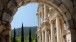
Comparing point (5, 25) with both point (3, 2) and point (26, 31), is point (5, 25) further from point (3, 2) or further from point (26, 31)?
point (26, 31)

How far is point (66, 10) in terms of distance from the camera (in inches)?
565

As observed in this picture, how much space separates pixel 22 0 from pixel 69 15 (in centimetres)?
270

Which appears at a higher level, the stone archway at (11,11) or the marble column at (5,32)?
the stone archway at (11,11)

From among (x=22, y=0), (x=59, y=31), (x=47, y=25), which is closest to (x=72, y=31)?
(x=22, y=0)

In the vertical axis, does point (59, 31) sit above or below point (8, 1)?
below

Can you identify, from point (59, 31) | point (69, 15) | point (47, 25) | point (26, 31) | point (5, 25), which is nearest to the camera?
point (5, 25)

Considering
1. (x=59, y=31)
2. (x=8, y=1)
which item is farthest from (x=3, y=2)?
(x=59, y=31)

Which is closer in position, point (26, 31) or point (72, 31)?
point (72, 31)

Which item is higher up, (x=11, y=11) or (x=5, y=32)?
(x=11, y=11)

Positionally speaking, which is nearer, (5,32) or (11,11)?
(5,32)

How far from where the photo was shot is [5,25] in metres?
13.3

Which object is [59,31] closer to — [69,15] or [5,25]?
[69,15]

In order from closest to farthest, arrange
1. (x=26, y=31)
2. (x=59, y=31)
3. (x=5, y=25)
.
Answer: (x=5, y=25) → (x=59, y=31) → (x=26, y=31)

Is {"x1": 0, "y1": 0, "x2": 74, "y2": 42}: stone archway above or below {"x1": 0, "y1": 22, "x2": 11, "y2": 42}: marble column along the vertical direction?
above
